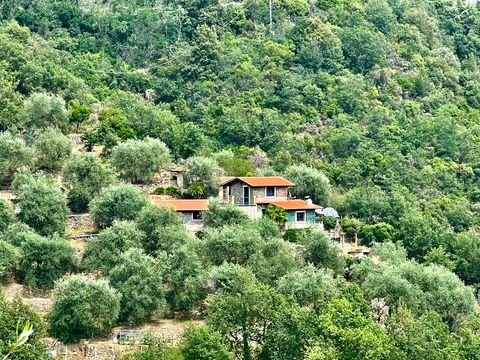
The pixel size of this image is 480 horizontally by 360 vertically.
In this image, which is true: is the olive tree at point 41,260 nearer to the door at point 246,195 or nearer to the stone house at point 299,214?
the door at point 246,195

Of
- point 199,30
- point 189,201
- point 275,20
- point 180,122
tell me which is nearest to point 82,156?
point 189,201

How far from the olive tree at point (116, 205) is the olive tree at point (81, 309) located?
30.9 ft

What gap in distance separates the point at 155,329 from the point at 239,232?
7672mm

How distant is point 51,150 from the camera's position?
63812mm

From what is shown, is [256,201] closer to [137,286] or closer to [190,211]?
[190,211]

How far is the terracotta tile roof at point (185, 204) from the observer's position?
58438 millimetres

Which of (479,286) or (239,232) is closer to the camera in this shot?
(239,232)

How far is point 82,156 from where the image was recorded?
61.0 m

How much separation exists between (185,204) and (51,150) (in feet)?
33.0

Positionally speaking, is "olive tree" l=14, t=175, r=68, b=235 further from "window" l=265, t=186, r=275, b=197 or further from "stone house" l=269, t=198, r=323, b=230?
"stone house" l=269, t=198, r=323, b=230

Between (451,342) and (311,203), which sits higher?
(311,203)

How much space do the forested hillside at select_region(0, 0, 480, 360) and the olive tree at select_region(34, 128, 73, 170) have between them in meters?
0.13

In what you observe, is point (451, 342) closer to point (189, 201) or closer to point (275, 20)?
point (189, 201)

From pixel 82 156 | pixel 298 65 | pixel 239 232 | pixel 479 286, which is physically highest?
pixel 298 65
